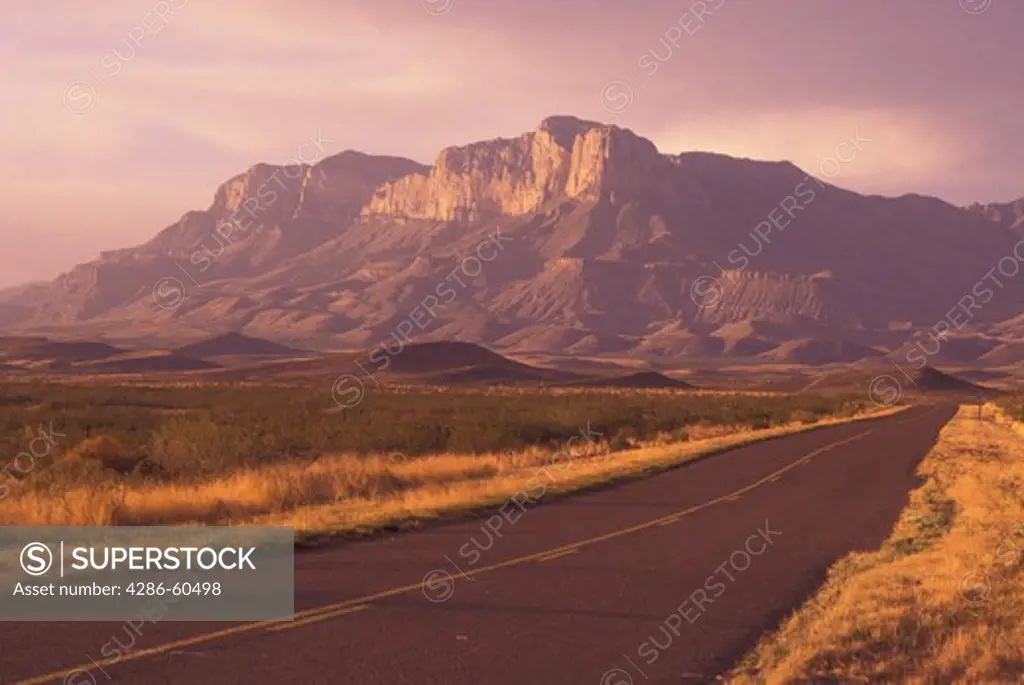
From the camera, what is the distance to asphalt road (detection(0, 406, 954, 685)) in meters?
8.21

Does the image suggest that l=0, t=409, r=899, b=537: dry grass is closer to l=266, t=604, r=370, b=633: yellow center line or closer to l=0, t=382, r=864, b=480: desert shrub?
l=0, t=382, r=864, b=480: desert shrub

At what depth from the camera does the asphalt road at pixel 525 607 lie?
8.21 meters

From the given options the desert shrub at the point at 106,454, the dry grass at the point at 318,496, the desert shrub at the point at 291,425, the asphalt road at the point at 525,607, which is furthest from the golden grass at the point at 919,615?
the desert shrub at the point at 106,454

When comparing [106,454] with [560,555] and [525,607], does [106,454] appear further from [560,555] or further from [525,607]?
[525,607]

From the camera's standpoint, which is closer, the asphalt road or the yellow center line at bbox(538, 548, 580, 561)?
the asphalt road

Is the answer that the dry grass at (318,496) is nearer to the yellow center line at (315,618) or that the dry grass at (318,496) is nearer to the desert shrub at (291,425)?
the desert shrub at (291,425)

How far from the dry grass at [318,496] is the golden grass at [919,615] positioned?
7258 millimetres

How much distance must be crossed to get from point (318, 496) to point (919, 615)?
1302 centimetres

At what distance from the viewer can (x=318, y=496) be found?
2069cm

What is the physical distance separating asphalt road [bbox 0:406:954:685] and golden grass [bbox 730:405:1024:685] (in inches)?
19.5

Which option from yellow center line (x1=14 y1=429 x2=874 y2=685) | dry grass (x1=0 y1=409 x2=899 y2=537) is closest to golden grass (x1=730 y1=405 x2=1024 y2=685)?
yellow center line (x1=14 y1=429 x2=874 y2=685)

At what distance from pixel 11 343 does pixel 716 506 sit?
17266 centimetres

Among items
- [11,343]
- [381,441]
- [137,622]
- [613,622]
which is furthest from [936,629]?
[11,343]

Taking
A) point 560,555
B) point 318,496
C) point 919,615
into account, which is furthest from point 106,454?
point 919,615
